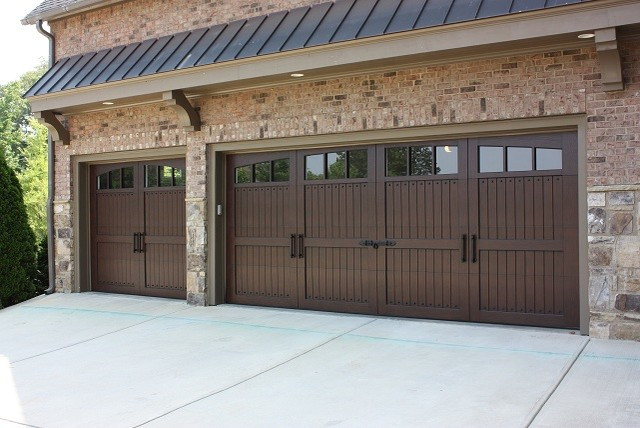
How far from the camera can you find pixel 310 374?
22.0 feet

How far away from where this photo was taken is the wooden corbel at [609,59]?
6.89 metres

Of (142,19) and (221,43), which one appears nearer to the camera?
(221,43)

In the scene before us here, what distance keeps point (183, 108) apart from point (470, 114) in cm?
448

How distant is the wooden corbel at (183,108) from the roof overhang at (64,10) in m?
2.80

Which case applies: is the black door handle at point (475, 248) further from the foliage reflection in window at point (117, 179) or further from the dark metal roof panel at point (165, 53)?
the foliage reflection in window at point (117, 179)

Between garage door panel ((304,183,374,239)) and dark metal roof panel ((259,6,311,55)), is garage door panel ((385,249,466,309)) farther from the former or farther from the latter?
dark metal roof panel ((259,6,311,55))

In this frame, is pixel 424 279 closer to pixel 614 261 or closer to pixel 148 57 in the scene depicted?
pixel 614 261

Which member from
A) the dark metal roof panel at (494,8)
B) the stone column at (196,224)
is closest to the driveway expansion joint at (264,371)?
the stone column at (196,224)

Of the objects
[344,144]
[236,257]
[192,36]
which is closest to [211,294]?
[236,257]

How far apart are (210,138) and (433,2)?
4.12m

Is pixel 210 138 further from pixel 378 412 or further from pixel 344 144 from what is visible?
pixel 378 412

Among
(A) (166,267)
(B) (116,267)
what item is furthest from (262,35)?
(B) (116,267)

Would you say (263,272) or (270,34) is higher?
(270,34)

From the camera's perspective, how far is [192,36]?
10.8 metres
